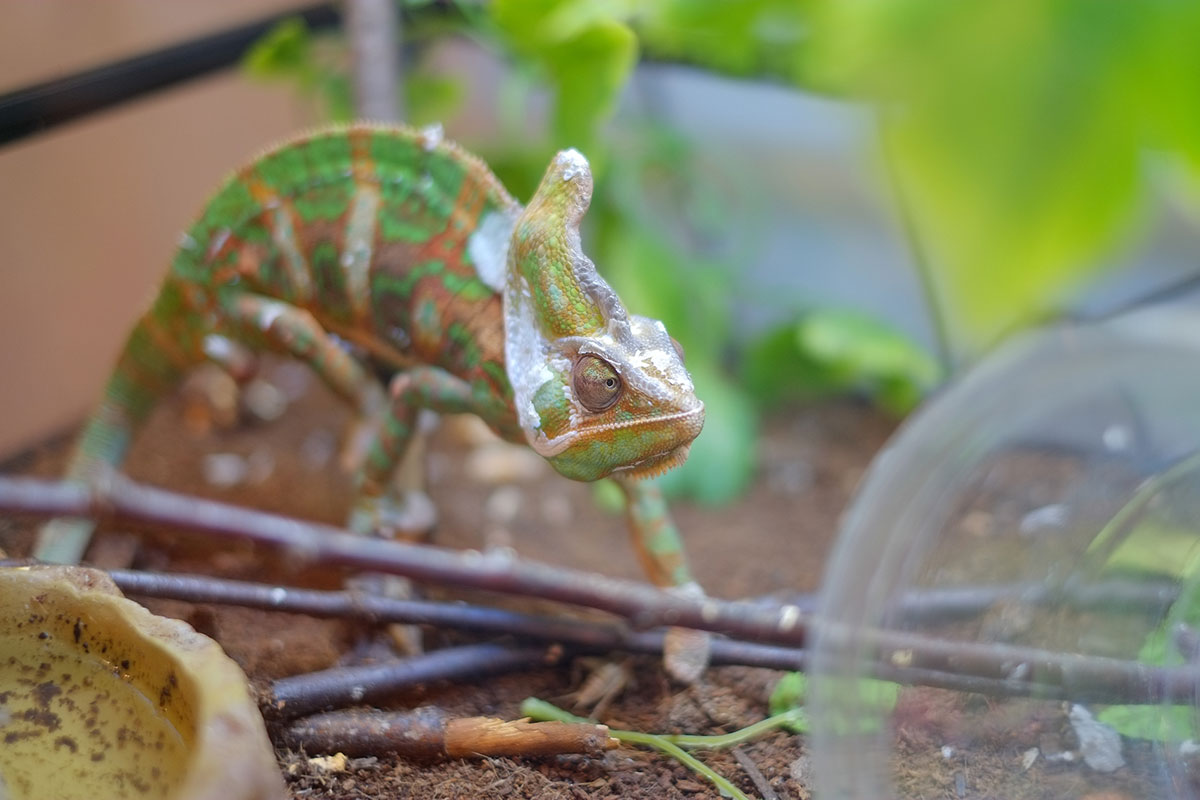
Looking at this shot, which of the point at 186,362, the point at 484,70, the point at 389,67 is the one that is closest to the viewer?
the point at 186,362

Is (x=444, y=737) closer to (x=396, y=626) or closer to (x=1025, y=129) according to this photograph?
(x=396, y=626)

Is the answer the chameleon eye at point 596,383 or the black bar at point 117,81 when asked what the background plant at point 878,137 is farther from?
the chameleon eye at point 596,383

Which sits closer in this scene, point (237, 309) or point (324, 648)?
point (324, 648)

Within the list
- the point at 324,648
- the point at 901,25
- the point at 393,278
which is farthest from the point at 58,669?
the point at 901,25

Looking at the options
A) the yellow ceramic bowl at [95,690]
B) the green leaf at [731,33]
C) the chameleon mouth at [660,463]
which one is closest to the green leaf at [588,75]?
the green leaf at [731,33]

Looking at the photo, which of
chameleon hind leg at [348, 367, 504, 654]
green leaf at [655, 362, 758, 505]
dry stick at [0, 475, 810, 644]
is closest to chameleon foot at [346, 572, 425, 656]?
chameleon hind leg at [348, 367, 504, 654]

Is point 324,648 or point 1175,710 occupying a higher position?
point 1175,710

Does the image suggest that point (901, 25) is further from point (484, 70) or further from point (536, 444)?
point (484, 70)

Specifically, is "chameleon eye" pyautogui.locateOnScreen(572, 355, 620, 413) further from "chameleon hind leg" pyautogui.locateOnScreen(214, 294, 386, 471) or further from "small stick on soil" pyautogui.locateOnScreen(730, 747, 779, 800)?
"chameleon hind leg" pyautogui.locateOnScreen(214, 294, 386, 471)
